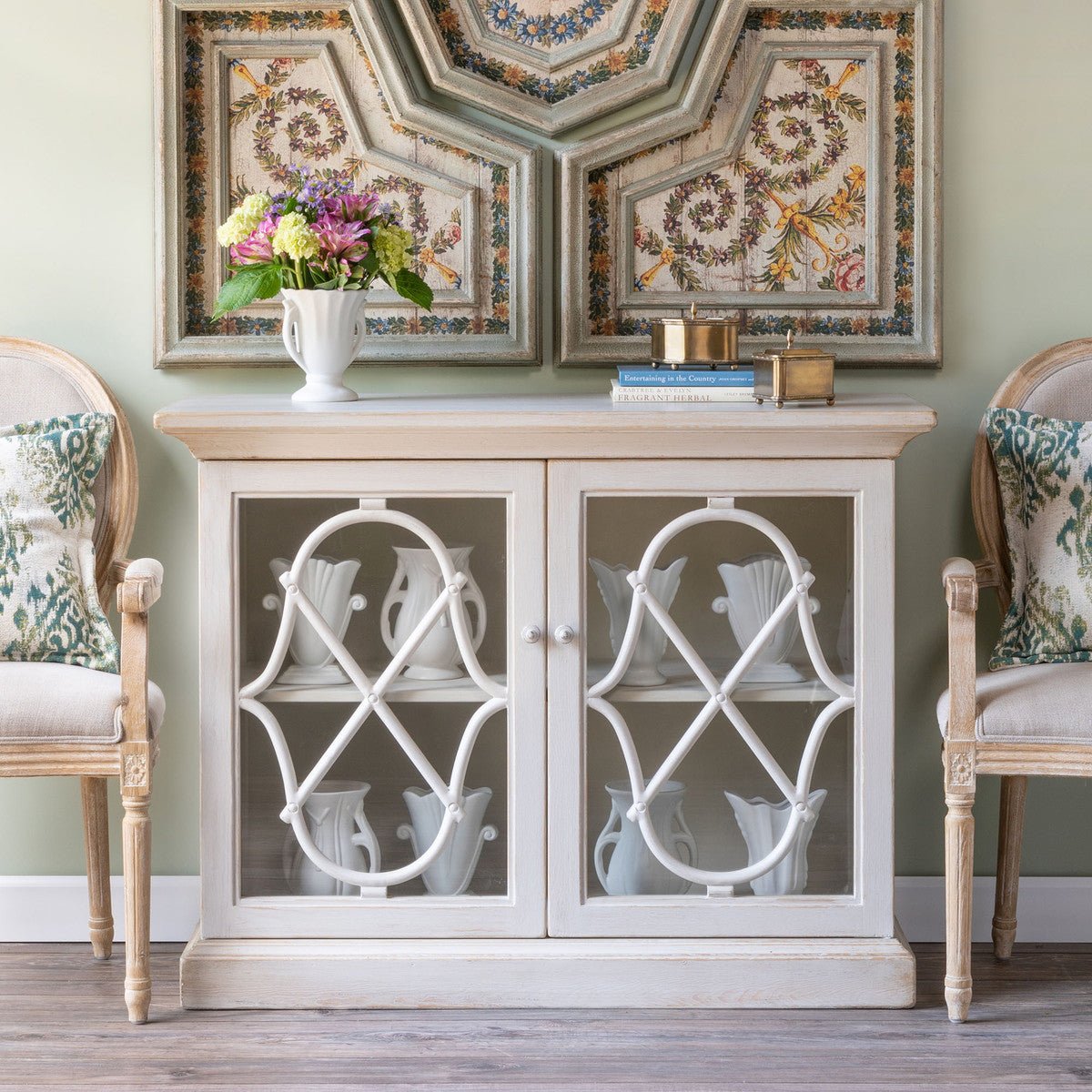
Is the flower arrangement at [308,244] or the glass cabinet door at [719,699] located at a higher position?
the flower arrangement at [308,244]

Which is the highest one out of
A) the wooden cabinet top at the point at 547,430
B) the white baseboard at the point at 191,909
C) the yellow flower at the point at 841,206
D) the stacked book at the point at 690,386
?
the yellow flower at the point at 841,206

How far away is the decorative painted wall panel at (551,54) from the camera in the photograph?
2.24m

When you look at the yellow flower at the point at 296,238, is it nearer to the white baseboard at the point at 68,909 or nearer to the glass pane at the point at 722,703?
the glass pane at the point at 722,703

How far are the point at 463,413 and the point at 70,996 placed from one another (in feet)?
3.89

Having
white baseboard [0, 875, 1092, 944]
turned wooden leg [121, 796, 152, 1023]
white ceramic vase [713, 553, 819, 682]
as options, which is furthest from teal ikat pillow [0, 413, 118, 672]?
white ceramic vase [713, 553, 819, 682]

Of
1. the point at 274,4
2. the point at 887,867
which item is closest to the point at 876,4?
the point at 274,4

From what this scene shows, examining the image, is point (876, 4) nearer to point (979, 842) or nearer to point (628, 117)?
point (628, 117)

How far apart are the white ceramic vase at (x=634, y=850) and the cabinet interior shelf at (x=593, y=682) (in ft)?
0.51

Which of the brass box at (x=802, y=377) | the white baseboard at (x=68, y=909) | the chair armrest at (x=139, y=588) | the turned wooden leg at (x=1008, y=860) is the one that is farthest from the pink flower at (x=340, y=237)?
the turned wooden leg at (x=1008, y=860)

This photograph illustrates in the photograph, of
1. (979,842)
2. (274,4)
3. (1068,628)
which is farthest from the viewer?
(979,842)

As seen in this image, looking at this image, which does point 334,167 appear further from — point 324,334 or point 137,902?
point 137,902

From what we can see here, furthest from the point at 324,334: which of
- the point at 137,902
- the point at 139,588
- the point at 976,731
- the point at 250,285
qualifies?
the point at 976,731

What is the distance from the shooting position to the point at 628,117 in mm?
2277

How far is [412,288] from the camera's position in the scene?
2.09 m
